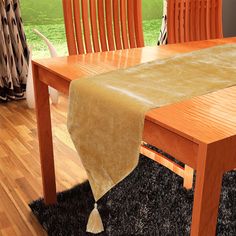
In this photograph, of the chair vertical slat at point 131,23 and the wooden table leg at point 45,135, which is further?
the chair vertical slat at point 131,23

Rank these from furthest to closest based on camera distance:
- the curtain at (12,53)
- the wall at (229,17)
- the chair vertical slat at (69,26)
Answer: the wall at (229,17) → the curtain at (12,53) → the chair vertical slat at (69,26)

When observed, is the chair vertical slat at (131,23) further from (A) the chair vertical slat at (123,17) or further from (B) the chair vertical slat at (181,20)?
(B) the chair vertical slat at (181,20)

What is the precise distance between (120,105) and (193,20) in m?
1.30

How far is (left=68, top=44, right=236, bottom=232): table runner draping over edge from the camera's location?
3.30 ft

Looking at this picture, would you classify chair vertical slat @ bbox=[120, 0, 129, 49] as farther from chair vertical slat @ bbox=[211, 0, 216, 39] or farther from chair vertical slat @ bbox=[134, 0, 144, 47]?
chair vertical slat @ bbox=[211, 0, 216, 39]

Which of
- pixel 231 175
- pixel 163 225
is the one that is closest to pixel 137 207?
pixel 163 225

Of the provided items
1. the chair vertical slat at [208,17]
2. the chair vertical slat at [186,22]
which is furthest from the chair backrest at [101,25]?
the chair vertical slat at [208,17]

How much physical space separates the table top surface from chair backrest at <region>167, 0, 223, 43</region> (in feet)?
1.49

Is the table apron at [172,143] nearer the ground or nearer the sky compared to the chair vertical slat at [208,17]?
nearer the ground

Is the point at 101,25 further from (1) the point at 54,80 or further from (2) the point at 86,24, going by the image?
(1) the point at 54,80

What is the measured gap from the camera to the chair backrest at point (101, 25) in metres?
1.79

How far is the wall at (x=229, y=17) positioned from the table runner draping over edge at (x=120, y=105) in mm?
2687

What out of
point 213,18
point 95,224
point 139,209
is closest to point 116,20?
point 213,18

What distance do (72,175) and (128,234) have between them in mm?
572
